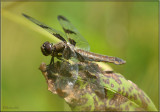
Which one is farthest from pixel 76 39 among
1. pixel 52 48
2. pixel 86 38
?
pixel 86 38

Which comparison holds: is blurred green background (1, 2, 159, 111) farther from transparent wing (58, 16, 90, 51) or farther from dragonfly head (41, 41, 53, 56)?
transparent wing (58, 16, 90, 51)

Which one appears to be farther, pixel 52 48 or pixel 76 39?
pixel 76 39

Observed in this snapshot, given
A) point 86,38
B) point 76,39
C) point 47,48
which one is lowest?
point 47,48

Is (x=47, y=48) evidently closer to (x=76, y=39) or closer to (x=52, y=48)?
(x=52, y=48)

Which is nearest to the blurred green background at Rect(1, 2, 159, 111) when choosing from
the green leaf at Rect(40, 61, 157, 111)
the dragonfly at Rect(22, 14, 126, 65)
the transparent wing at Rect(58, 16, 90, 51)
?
the dragonfly at Rect(22, 14, 126, 65)

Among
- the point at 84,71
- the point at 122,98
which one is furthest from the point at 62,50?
the point at 122,98

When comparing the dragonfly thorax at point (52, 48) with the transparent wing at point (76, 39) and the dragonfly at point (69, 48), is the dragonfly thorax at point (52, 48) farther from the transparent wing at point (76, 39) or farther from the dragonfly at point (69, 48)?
the transparent wing at point (76, 39)

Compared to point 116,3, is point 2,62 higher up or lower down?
lower down

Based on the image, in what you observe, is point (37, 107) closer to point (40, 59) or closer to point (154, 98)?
point (40, 59)
